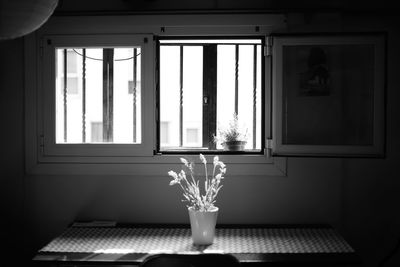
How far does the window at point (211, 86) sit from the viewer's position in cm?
296

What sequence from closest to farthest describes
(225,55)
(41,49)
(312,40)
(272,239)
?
(272,239), (312,40), (41,49), (225,55)

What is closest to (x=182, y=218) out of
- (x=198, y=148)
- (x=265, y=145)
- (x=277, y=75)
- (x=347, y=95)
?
(x=198, y=148)

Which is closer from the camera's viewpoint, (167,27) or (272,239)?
(272,239)

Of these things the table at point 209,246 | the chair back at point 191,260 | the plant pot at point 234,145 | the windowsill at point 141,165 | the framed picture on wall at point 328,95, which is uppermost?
the framed picture on wall at point 328,95

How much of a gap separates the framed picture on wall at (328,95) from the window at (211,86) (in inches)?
10.2

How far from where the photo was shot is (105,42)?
2797 millimetres

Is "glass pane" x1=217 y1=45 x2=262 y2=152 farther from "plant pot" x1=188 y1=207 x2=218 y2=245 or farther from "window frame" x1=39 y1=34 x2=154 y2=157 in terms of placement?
"plant pot" x1=188 y1=207 x2=218 y2=245

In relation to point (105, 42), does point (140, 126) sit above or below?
below

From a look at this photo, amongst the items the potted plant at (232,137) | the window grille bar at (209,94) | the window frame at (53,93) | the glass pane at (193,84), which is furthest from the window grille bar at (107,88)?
the potted plant at (232,137)

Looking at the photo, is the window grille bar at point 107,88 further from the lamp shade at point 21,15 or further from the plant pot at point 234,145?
the lamp shade at point 21,15

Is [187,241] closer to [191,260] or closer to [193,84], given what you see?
[191,260]

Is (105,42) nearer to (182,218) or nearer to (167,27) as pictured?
(167,27)

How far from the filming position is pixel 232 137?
2.85m

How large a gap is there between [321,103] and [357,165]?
46 cm
